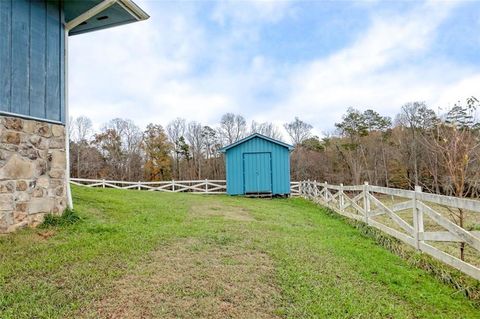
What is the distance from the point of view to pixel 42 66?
4.97m

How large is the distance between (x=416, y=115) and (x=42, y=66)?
1163 inches

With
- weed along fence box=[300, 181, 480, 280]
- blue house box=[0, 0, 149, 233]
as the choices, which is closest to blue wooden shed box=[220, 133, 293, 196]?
weed along fence box=[300, 181, 480, 280]

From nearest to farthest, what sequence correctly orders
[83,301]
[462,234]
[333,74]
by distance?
[83,301] → [462,234] → [333,74]

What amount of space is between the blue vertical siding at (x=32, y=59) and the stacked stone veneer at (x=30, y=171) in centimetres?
25

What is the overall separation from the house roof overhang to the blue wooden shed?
9693 millimetres

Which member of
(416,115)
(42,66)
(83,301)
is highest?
(416,115)

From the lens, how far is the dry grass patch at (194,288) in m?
2.46

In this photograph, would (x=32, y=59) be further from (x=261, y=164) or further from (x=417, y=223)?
(x=261, y=164)

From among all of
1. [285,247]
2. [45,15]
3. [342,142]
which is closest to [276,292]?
[285,247]

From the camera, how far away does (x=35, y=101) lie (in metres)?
4.83

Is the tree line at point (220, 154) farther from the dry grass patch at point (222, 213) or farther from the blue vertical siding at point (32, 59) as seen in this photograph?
the blue vertical siding at point (32, 59)

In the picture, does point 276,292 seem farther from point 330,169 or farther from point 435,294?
point 330,169

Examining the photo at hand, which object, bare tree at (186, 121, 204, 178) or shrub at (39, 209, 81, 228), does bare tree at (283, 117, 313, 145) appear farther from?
shrub at (39, 209, 81, 228)

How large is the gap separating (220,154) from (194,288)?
27984 mm
